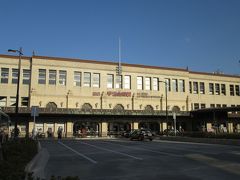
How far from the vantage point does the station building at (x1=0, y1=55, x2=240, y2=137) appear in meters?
49.6

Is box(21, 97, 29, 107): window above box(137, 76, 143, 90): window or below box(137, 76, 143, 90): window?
below

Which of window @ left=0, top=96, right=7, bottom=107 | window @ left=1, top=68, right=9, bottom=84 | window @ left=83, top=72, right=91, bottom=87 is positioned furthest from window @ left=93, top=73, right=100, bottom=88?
window @ left=0, top=96, right=7, bottom=107

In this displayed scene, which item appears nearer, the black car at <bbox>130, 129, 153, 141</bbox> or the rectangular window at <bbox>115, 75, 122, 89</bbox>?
the black car at <bbox>130, 129, 153, 141</bbox>

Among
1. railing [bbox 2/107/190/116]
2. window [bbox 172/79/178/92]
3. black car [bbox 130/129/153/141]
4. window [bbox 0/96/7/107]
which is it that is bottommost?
black car [bbox 130/129/153/141]

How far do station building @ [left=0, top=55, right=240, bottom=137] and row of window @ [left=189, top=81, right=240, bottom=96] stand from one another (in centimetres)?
23

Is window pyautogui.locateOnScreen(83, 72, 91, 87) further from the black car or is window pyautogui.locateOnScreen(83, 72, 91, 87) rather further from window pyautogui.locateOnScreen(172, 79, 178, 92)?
the black car

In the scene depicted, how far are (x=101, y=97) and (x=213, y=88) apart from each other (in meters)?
28.0

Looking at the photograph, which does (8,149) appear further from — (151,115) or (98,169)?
(151,115)

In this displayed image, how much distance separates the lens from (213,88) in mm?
67125

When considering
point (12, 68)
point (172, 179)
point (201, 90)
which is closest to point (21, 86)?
point (12, 68)

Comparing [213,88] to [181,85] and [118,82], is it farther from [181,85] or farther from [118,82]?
[118,82]

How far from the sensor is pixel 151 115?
177 ft

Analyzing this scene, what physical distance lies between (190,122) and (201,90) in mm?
10219

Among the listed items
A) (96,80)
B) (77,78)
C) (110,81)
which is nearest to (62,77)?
(77,78)
